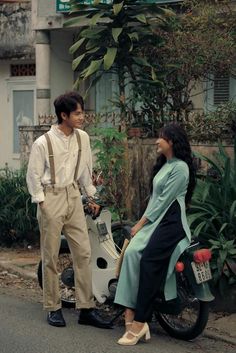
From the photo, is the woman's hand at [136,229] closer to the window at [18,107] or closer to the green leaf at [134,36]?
the green leaf at [134,36]

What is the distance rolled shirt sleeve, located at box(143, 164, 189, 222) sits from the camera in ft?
18.9

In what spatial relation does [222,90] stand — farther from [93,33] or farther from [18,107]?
[18,107]

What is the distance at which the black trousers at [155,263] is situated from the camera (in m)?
5.75

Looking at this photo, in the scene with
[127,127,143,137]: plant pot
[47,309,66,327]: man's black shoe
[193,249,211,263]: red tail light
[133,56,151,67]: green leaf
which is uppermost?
[133,56,151,67]: green leaf

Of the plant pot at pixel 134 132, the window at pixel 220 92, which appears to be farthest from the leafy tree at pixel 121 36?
the window at pixel 220 92

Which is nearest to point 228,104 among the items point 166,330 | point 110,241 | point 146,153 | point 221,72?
point 221,72

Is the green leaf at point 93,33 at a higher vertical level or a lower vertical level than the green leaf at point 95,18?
lower

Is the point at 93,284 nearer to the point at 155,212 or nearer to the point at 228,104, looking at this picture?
the point at 155,212

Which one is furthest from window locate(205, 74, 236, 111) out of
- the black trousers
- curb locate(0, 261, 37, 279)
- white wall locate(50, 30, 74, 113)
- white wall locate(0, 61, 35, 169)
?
the black trousers

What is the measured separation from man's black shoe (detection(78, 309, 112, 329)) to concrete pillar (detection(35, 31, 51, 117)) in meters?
8.78

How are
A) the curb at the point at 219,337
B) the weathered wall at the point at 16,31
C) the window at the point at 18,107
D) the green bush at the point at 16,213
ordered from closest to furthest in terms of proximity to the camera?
1. the curb at the point at 219,337
2. the green bush at the point at 16,213
3. the weathered wall at the point at 16,31
4. the window at the point at 18,107

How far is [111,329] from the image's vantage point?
6.31 m

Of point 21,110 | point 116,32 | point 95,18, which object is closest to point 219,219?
point 116,32

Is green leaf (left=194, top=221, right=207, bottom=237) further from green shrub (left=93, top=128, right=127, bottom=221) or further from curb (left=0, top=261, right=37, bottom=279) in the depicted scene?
curb (left=0, top=261, right=37, bottom=279)
